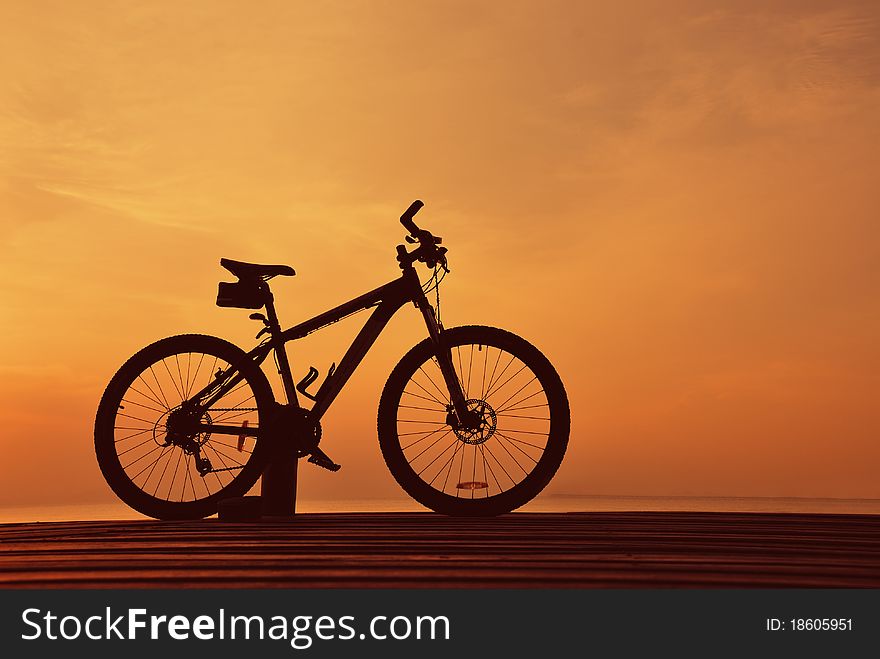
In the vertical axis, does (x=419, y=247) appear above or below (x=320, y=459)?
above

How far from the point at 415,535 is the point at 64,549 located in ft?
4.61

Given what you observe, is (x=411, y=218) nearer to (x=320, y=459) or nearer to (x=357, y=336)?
(x=357, y=336)

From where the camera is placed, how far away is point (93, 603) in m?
2.71

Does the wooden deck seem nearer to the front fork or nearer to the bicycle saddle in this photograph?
the front fork

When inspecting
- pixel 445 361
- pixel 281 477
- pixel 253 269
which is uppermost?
pixel 253 269

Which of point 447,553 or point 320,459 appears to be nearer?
point 447,553

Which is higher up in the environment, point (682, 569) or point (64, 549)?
point (64, 549)

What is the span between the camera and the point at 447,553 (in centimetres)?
348

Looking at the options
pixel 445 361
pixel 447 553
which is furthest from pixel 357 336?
pixel 447 553

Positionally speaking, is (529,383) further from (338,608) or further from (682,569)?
(338,608)

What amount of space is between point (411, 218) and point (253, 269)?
902 mm

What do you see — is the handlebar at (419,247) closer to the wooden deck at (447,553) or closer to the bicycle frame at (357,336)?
the bicycle frame at (357,336)

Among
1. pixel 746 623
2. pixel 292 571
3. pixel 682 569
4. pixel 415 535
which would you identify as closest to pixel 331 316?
pixel 415 535

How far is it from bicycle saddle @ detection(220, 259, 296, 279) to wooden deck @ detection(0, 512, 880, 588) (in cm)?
134
